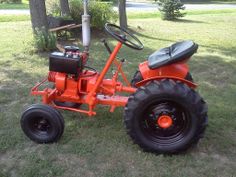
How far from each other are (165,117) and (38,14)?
218 inches

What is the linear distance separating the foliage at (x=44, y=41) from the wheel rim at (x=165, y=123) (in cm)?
484

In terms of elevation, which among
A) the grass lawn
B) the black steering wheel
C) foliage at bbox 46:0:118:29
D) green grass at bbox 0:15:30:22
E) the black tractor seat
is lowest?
the grass lawn

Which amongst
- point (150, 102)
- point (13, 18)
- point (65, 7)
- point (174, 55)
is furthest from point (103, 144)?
point (13, 18)

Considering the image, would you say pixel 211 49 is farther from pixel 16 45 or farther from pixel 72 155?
pixel 72 155

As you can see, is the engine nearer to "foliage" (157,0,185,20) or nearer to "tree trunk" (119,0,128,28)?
"tree trunk" (119,0,128,28)

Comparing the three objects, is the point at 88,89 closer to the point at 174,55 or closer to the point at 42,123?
the point at 42,123

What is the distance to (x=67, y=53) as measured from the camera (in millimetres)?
4414

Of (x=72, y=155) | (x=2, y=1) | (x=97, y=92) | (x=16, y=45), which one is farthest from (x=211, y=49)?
(x=2, y=1)

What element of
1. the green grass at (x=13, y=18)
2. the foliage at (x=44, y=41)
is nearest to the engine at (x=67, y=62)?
the foliage at (x=44, y=41)

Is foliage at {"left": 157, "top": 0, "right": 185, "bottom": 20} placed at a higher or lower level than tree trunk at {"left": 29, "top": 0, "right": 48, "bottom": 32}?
lower

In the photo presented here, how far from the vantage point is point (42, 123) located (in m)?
4.21

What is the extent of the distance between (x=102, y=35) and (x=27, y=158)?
306 inches

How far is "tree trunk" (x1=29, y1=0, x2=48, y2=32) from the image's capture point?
8.51 meters

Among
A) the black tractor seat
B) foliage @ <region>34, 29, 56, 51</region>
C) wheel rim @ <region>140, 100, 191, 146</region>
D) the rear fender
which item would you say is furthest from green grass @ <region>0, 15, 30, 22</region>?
wheel rim @ <region>140, 100, 191, 146</region>
